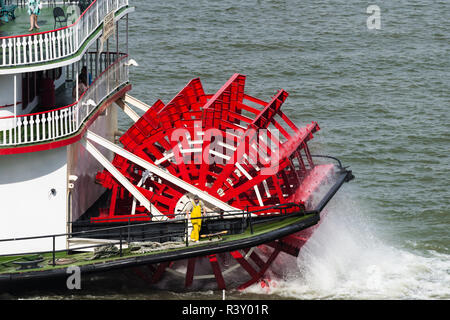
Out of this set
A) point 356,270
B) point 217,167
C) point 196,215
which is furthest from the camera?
point 217,167

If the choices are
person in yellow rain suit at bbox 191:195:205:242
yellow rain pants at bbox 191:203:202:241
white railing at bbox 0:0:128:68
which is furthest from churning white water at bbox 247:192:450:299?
white railing at bbox 0:0:128:68

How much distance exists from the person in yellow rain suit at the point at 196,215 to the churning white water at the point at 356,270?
1.74m

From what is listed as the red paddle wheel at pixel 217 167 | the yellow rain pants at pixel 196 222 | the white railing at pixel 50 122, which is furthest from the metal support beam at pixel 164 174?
the white railing at pixel 50 122

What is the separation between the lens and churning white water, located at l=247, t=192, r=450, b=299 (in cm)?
1570

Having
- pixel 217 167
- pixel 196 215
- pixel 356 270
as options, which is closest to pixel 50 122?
pixel 196 215

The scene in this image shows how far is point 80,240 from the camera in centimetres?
1429

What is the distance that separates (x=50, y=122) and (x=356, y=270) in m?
6.05

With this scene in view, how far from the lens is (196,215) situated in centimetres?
1443

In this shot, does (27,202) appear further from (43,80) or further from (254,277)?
(254,277)

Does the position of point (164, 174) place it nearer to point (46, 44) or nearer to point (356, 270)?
point (46, 44)

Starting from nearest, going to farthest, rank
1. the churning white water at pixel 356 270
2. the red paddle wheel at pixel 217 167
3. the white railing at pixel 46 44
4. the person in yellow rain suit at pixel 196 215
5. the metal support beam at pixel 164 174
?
the white railing at pixel 46 44 < the person in yellow rain suit at pixel 196 215 < the metal support beam at pixel 164 174 < the red paddle wheel at pixel 217 167 < the churning white water at pixel 356 270

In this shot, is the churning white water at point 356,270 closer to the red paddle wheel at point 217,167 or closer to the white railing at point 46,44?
the red paddle wheel at point 217,167

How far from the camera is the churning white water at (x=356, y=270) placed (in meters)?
15.7

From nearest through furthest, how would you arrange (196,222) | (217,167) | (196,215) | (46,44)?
(46,44) < (196,222) < (196,215) < (217,167)
